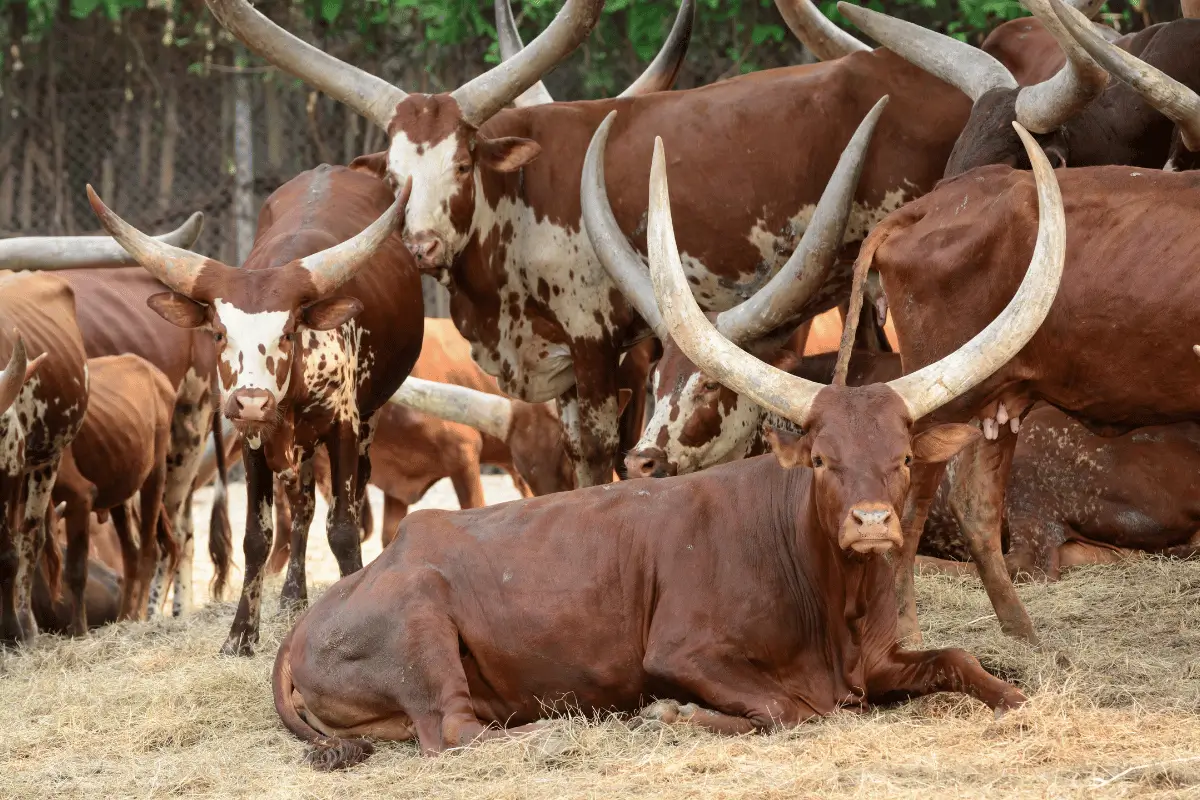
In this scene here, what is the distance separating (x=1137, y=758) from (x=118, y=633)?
422cm

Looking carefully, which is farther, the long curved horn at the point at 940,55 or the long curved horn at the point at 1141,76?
the long curved horn at the point at 940,55

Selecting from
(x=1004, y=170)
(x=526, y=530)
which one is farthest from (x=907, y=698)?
(x=1004, y=170)

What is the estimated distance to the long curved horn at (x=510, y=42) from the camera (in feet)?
25.3

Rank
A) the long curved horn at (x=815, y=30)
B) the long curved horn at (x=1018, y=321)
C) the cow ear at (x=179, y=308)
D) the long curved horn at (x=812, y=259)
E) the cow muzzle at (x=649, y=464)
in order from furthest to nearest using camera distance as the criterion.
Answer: the long curved horn at (x=815, y=30) → the long curved horn at (x=812, y=259) → the cow muzzle at (x=649, y=464) → the cow ear at (x=179, y=308) → the long curved horn at (x=1018, y=321)

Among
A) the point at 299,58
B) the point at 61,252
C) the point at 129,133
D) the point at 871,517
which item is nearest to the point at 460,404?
the point at 61,252

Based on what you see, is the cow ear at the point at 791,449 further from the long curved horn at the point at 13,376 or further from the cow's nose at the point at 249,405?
the long curved horn at the point at 13,376

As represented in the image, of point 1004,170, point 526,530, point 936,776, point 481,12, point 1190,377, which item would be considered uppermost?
→ point 481,12

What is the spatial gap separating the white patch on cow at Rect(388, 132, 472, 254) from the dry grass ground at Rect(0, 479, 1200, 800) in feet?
5.63

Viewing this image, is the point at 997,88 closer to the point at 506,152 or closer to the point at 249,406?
the point at 506,152

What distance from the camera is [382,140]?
12547 mm

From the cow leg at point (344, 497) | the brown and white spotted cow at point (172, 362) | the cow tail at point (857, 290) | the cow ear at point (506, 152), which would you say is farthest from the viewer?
the brown and white spotted cow at point (172, 362)

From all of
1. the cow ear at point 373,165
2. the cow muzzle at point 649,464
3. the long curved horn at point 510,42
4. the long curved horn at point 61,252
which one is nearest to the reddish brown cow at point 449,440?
the long curved horn at point 61,252

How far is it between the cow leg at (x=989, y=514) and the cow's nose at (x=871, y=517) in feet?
4.50

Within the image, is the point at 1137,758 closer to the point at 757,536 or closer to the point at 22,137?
the point at 757,536
